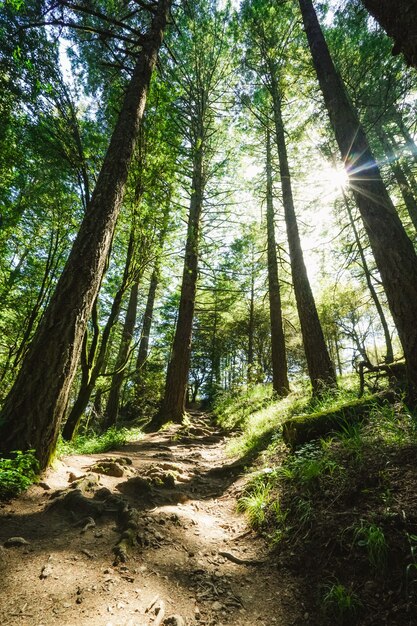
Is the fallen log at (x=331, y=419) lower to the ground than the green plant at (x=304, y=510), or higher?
higher

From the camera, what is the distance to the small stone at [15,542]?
2.11 meters

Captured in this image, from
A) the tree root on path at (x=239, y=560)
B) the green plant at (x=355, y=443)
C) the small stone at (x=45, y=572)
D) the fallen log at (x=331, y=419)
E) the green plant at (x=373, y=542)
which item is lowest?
the tree root on path at (x=239, y=560)

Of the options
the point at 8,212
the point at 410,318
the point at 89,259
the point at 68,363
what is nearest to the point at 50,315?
the point at 68,363

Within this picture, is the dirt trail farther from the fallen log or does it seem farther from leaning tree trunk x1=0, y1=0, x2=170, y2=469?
the fallen log

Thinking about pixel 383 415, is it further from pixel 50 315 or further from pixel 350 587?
pixel 50 315

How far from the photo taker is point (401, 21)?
8.57 feet

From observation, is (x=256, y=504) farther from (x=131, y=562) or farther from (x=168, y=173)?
(x=168, y=173)

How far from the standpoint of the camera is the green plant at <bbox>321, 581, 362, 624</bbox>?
5.92ft

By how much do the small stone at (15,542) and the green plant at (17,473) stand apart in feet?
2.32

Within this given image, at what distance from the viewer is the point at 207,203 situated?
1032 centimetres

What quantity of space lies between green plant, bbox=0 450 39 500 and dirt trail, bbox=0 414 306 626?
0.12m

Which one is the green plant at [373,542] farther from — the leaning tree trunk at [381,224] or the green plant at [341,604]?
the leaning tree trunk at [381,224]

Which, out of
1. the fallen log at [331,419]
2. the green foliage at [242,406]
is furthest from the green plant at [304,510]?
the green foliage at [242,406]

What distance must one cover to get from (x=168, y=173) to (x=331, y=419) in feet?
18.2
